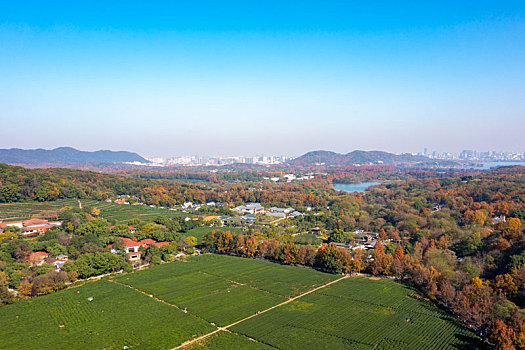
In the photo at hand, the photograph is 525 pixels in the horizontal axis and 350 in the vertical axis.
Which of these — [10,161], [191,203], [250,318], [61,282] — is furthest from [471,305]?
[10,161]

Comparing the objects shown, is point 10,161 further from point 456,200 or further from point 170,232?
point 456,200

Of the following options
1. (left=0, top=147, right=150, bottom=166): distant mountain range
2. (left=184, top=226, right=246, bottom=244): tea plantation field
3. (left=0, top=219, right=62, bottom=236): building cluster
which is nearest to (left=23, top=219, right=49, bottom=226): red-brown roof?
(left=0, top=219, right=62, bottom=236): building cluster

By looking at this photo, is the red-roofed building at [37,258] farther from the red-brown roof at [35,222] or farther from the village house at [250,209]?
the village house at [250,209]

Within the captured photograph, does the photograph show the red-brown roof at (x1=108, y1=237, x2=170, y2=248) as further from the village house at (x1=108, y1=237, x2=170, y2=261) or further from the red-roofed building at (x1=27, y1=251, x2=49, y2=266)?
the red-roofed building at (x1=27, y1=251, x2=49, y2=266)

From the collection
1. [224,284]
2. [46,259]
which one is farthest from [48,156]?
[224,284]

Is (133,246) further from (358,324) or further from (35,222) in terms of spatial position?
(358,324)

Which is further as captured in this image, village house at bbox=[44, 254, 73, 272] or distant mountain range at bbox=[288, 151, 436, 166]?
distant mountain range at bbox=[288, 151, 436, 166]
